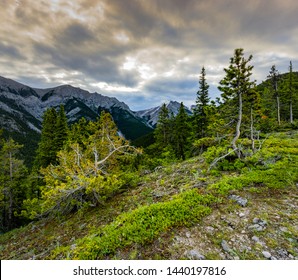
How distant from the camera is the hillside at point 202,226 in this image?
3947 mm

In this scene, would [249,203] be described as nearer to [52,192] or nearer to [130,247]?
[130,247]

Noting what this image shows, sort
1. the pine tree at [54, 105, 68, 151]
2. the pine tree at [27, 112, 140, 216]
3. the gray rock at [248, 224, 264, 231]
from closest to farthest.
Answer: the gray rock at [248, 224, 264, 231], the pine tree at [27, 112, 140, 216], the pine tree at [54, 105, 68, 151]

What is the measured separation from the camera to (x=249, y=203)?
18.0 ft

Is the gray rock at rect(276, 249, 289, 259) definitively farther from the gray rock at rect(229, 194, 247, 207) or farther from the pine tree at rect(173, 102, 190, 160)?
the pine tree at rect(173, 102, 190, 160)

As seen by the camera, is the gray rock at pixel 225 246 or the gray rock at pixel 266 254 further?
the gray rock at pixel 225 246

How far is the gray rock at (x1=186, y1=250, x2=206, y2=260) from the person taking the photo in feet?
12.3

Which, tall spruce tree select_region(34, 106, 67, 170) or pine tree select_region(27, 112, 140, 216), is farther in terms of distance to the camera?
tall spruce tree select_region(34, 106, 67, 170)

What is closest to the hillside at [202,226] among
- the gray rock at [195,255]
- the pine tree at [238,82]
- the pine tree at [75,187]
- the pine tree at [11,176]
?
the gray rock at [195,255]

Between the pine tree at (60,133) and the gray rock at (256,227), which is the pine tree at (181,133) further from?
the gray rock at (256,227)

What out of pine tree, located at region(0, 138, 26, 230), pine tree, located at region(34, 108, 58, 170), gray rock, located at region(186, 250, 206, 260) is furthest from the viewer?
pine tree, located at region(34, 108, 58, 170)

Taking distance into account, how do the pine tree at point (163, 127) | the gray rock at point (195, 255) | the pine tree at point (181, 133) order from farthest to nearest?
the pine tree at point (163, 127) < the pine tree at point (181, 133) < the gray rock at point (195, 255)

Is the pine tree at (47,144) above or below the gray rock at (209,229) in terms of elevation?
above

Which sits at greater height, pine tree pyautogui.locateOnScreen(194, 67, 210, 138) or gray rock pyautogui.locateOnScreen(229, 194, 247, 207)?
pine tree pyautogui.locateOnScreen(194, 67, 210, 138)

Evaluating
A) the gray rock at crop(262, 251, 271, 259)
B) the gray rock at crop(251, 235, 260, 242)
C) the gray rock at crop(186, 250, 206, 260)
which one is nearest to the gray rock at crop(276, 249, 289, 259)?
the gray rock at crop(262, 251, 271, 259)
